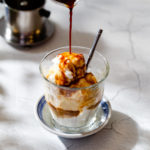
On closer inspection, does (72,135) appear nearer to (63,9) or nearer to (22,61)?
(22,61)

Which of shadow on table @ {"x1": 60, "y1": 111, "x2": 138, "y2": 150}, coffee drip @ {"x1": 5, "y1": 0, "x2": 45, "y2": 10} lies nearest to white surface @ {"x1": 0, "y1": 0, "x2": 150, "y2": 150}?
shadow on table @ {"x1": 60, "y1": 111, "x2": 138, "y2": 150}

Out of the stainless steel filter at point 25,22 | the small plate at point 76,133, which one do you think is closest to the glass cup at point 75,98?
the small plate at point 76,133

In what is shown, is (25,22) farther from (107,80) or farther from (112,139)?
(112,139)

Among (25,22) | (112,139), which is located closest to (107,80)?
(112,139)

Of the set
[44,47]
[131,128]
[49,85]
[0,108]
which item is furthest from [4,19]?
[131,128]

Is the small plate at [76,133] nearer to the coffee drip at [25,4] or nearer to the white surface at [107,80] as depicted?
the white surface at [107,80]

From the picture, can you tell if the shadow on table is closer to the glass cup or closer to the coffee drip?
the glass cup
